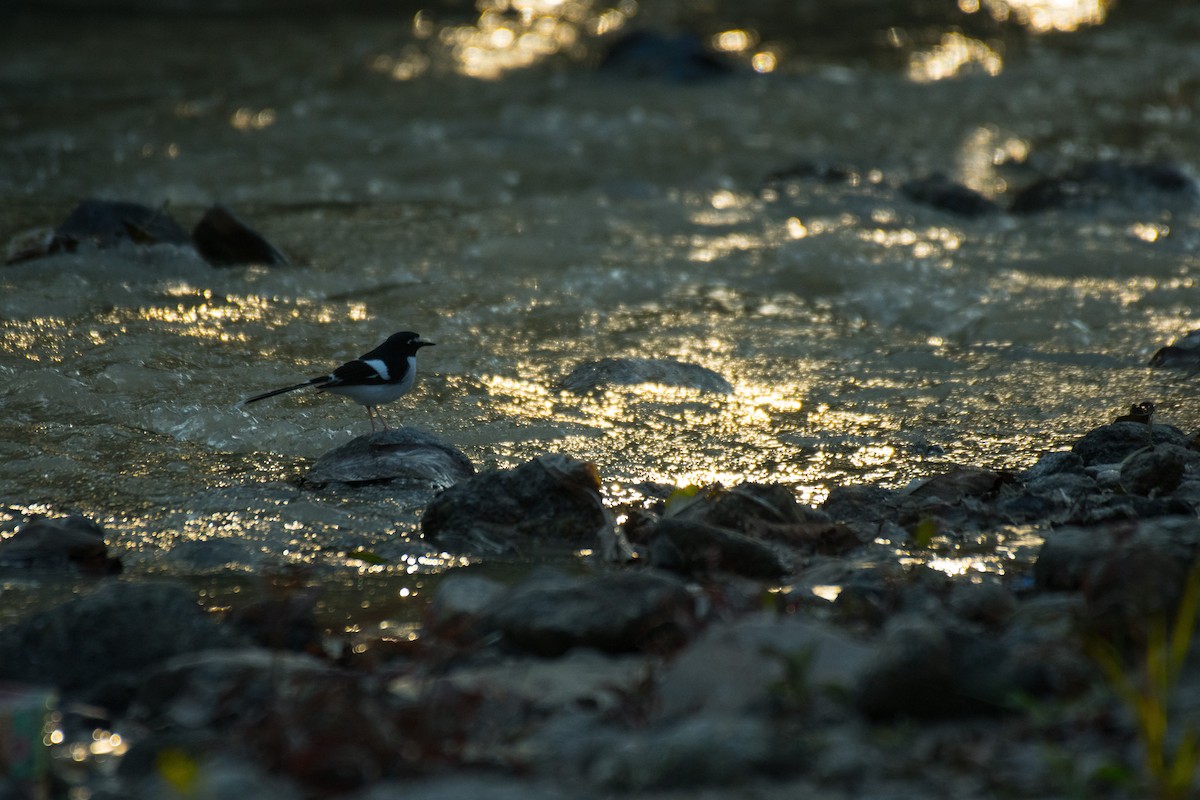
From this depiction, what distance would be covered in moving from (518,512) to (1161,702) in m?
2.71

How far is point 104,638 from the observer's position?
12.5 ft

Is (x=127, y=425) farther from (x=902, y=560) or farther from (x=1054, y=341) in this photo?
(x=1054, y=341)

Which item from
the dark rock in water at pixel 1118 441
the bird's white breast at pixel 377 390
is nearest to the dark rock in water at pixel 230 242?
the bird's white breast at pixel 377 390

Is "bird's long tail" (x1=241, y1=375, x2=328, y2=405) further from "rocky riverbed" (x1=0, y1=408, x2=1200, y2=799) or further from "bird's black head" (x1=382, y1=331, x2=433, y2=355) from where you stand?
"rocky riverbed" (x1=0, y1=408, x2=1200, y2=799)

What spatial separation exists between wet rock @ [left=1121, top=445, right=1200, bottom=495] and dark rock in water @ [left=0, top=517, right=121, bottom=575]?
12.1ft

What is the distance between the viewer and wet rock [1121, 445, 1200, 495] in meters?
5.26

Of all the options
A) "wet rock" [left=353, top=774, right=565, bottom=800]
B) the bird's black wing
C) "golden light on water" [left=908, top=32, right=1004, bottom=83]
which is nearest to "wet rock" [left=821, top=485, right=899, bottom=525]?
the bird's black wing

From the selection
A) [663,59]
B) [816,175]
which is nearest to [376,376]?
[816,175]

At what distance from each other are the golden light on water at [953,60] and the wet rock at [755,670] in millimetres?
14424

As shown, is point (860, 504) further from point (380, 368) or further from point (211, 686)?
point (211, 686)

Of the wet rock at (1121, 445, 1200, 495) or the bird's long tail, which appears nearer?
the wet rock at (1121, 445, 1200, 495)

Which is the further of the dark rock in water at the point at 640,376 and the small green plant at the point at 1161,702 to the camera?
the dark rock in water at the point at 640,376

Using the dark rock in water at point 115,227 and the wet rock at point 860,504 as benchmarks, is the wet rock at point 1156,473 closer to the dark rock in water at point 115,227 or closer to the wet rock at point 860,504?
the wet rock at point 860,504

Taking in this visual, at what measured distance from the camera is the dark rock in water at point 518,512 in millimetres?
5051
